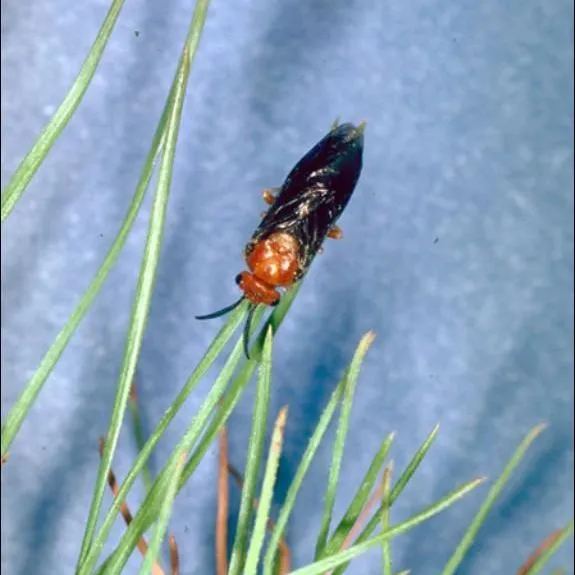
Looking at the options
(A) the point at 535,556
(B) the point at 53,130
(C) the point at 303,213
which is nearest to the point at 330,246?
(C) the point at 303,213

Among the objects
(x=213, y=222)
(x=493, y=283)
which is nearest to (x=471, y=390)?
(x=493, y=283)

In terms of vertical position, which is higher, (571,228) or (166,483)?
(571,228)

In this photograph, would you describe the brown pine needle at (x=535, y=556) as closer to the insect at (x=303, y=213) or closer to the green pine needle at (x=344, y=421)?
the green pine needle at (x=344, y=421)

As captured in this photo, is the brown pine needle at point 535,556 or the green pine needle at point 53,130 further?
the brown pine needle at point 535,556

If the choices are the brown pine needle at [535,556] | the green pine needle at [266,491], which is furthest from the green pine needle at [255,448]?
the brown pine needle at [535,556]

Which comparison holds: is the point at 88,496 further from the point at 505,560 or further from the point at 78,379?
the point at 505,560

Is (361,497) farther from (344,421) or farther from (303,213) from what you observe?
(303,213)
